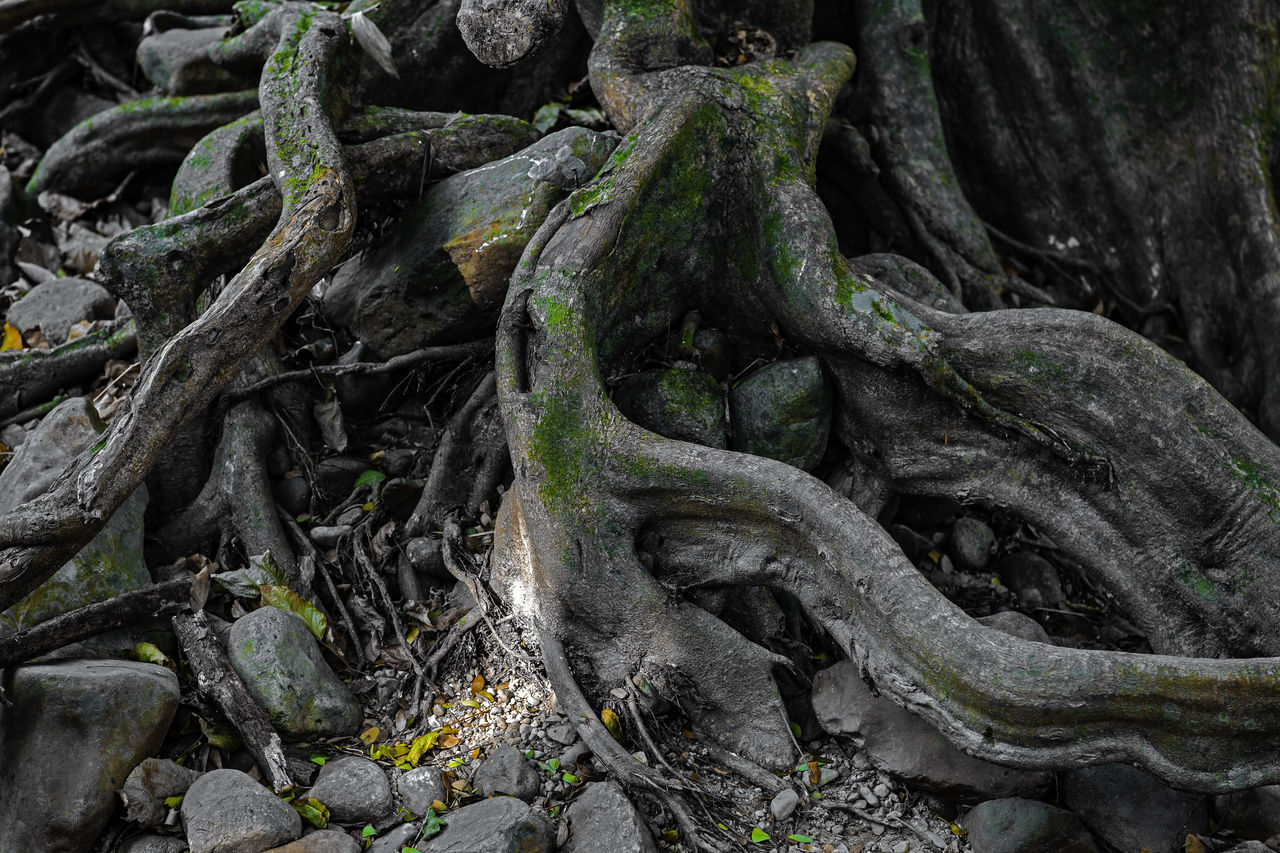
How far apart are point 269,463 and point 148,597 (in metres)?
1.09

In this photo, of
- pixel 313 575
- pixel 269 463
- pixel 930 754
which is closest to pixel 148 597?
pixel 313 575

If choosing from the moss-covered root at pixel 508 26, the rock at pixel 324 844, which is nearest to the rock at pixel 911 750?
the rock at pixel 324 844

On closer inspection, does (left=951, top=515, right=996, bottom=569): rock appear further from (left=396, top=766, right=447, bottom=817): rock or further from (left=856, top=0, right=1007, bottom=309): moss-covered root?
(left=396, top=766, right=447, bottom=817): rock

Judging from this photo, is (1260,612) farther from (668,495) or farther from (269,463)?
(269,463)

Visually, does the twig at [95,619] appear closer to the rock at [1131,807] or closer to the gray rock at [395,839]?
the gray rock at [395,839]

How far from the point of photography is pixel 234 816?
10.7ft

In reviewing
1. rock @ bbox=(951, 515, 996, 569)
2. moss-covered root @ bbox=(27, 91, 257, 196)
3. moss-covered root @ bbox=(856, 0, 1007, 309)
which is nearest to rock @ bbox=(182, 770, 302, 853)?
rock @ bbox=(951, 515, 996, 569)

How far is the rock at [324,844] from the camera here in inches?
127

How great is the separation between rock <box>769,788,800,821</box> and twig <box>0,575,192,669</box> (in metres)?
2.76

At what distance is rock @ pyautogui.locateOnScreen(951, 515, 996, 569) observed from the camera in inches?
197

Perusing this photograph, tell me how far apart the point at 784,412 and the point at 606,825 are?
2.18 metres

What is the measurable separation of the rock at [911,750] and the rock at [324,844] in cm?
203

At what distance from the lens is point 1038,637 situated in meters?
4.18

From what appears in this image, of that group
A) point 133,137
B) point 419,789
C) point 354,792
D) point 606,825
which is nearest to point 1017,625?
point 606,825
